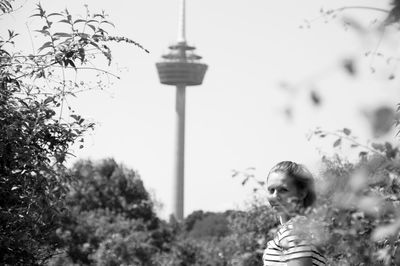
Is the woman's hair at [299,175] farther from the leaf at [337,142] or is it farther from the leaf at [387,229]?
the leaf at [387,229]

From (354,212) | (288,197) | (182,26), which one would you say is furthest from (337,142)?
(182,26)

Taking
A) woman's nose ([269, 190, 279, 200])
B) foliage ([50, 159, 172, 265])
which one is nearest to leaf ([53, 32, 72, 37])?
woman's nose ([269, 190, 279, 200])

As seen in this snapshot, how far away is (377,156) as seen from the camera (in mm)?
2566

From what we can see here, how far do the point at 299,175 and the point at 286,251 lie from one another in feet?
1.43

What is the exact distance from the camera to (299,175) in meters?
4.24

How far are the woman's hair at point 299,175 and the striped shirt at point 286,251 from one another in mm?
298

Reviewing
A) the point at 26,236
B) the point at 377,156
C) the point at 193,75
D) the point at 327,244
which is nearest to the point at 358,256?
the point at 327,244

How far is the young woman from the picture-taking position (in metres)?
3.95

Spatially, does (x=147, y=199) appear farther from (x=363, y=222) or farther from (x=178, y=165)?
(x=178, y=165)

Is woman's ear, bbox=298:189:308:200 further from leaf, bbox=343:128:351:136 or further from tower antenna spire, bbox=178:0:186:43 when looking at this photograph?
tower antenna spire, bbox=178:0:186:43

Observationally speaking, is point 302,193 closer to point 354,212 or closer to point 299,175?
point 299,175

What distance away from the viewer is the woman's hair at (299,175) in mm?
4230

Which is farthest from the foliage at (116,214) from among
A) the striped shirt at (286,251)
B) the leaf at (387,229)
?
the leaf at (387,229)

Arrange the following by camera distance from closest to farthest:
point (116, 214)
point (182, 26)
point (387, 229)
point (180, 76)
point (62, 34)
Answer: point (387, 229)
point (62, 34)
point (116, 214)
point (180, 76)
point (182, 26)
